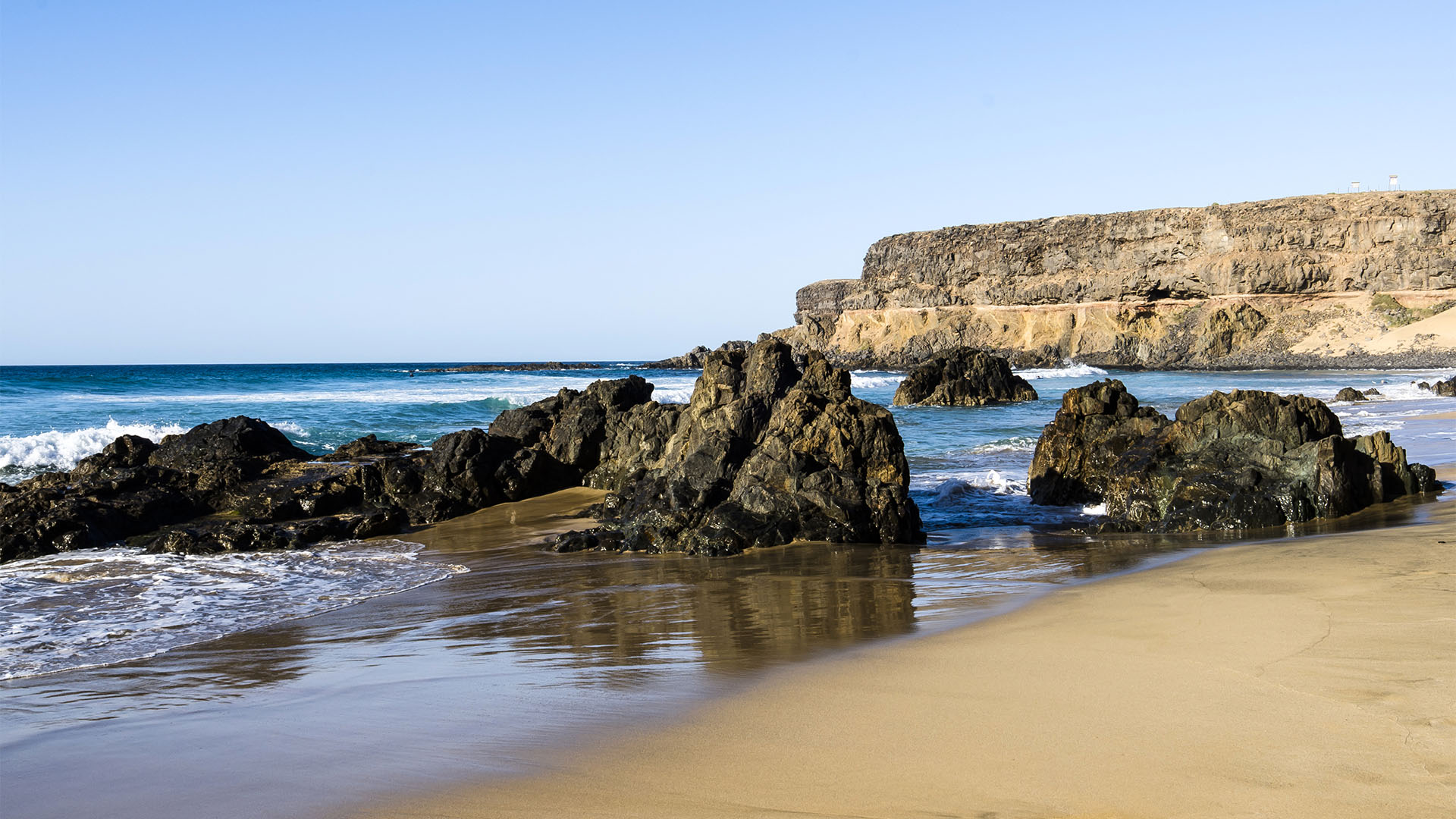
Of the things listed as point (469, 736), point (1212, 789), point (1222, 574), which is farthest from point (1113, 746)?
point (1222, 574)

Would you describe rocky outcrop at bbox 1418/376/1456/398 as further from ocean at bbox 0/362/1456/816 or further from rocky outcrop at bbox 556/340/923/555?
rocky outcrop at bbox 556/340/923/555

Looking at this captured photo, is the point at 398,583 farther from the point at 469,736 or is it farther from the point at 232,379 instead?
the point at 232,379

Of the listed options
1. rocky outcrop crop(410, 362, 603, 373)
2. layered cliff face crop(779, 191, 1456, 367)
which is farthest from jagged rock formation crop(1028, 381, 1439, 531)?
rocky outcrop crop(410, 362, 603, 373)

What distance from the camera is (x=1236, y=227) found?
71.8 metres

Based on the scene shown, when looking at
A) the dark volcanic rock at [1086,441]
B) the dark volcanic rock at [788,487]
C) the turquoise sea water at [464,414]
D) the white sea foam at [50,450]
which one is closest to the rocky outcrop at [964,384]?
the turquoise sea water at [464,414]

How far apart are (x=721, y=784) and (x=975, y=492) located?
870 cm

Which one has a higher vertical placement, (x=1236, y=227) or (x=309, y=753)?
(x=1236, y=227)

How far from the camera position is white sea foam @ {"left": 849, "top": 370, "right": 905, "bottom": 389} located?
5044cm

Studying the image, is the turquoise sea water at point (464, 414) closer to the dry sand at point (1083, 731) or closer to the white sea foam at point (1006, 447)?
the white sea foam at point (1006, 447)

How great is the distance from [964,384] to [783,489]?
25134mm

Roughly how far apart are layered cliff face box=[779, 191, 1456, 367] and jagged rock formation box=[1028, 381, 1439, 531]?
54347 mm

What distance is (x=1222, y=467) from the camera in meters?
8.99

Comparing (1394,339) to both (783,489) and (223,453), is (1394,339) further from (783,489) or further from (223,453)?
(223,453)

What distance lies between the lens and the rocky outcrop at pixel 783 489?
26.6ft
